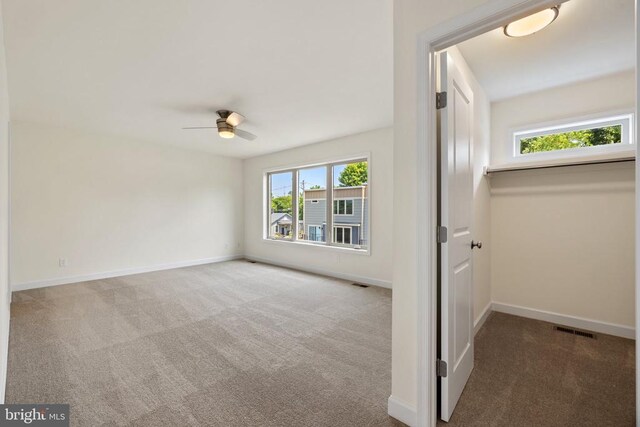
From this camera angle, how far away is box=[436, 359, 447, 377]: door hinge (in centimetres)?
156

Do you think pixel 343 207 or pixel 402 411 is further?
pixel 343 207

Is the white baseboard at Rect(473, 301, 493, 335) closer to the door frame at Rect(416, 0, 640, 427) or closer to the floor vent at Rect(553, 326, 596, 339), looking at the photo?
the floor vent at Rect(553, 326, 596, 339)

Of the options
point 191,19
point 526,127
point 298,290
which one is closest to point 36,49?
point 191,19

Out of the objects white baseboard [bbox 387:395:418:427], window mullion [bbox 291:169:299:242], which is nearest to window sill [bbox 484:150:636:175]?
white baseboard [bbox 387:395:418:427]

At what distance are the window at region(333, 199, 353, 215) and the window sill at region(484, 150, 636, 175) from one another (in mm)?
2360

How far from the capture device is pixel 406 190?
154cm

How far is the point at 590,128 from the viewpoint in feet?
9.24

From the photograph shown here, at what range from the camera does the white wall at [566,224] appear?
2.61 m

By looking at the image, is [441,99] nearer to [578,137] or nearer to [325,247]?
[578,137]

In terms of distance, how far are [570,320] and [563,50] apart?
2.61 m

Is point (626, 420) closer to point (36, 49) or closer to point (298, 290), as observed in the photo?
point (298, 290)

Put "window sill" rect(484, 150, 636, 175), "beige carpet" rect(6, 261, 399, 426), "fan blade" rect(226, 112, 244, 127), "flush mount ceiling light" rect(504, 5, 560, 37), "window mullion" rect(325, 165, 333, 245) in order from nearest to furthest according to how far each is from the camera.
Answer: "beige carpet" rect(6, 261, 399, 426), "flush mount ceiling light" rect(504, 5, 560, 37), "window sill" rect(484, 150, 636, 175), "fan blade" rect(226, 112, 244, 127), "window mullion" rect(325, 165, 333, 245)

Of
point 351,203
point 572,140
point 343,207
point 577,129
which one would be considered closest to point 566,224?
point 572,140

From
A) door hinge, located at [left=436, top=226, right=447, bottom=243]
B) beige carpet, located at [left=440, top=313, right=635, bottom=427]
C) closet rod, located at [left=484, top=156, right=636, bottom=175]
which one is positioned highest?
closet rod, located at [left=484, top=156, right=636, bottom=175]
